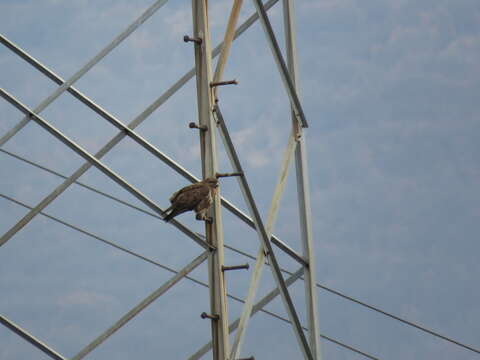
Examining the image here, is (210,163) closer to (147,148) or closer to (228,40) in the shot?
(228,40)

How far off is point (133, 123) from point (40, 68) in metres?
1.29

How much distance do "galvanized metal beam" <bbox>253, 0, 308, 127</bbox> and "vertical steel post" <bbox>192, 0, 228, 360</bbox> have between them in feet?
1.71

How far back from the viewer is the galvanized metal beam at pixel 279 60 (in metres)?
9.34

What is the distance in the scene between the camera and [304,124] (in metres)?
9.70

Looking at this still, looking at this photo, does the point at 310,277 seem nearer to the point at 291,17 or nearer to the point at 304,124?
the point at 304,124

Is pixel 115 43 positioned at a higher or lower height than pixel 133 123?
higher

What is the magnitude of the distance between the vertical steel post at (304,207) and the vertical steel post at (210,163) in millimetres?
989

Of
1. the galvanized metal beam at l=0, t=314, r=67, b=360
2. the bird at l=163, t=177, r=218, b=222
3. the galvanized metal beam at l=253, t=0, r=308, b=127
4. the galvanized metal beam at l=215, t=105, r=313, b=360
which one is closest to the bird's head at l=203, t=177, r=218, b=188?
the bird at l=163, t=177, r=218, b=222

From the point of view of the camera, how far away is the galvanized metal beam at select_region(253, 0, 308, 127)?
9344mm

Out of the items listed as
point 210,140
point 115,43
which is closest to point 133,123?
point 115,43

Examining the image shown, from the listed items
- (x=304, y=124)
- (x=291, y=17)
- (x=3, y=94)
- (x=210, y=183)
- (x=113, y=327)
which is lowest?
(x=113, y=327)

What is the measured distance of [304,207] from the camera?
958cm

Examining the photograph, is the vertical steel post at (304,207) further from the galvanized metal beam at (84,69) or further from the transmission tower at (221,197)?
the galvanized metal beam at (84,69)

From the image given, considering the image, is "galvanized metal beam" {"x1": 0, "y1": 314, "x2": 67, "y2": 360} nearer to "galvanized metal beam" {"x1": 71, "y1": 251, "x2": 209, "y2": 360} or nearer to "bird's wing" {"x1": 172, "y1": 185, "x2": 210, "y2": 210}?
"galvanized metal beam" {"x1": 71, "y1": 251, "x2": 209, "y2": 360}
